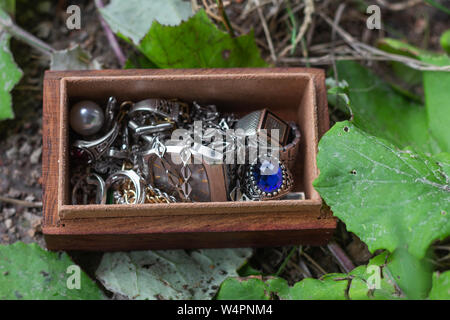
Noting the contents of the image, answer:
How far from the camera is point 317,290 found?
1080mm

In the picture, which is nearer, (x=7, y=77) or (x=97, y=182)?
(x=97, y=182)

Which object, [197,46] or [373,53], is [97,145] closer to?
[197,46]

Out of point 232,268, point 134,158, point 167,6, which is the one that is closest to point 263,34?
point 167,6

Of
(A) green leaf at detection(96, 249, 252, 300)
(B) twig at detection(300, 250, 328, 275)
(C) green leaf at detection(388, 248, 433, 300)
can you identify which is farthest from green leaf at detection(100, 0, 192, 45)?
(C) green leaf at detection(388, 248, 433, 300)

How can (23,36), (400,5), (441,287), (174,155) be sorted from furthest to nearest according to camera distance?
(400,5) → (23,36) → (174,155) → (441,287)

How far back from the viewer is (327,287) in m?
1.08

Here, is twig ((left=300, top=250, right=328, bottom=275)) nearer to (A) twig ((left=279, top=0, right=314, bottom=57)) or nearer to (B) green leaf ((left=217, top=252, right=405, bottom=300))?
(B) green leaf ((left=217, top=252, right=405, bottom=300))

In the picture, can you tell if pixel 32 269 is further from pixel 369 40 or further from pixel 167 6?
pixel 369 40

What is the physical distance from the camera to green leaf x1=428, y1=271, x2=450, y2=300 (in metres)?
0.99

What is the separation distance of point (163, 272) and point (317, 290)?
351 millimetres

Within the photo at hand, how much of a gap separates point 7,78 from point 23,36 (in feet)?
0.44

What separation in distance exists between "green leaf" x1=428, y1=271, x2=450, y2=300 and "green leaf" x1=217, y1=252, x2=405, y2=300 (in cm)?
6

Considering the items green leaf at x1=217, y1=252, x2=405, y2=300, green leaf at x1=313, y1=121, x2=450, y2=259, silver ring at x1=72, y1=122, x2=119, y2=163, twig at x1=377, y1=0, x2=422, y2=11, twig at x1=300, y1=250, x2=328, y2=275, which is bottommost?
green leaf at x1=217, y1=252, x2=405, y2=300

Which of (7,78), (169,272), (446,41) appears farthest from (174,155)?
(446,41)
